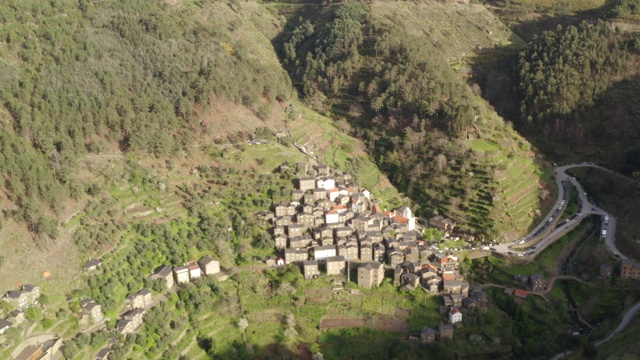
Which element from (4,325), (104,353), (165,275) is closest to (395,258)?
(165,275)

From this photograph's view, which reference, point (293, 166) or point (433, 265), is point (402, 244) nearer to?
point (433, 265)

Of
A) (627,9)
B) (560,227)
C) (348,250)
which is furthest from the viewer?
(627,9)

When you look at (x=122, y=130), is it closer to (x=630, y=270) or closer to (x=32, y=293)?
(x=32, y=293)

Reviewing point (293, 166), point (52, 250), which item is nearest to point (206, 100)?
point (293, 166)

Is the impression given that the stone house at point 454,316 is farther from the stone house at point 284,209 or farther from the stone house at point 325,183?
the stone house at point 325,183

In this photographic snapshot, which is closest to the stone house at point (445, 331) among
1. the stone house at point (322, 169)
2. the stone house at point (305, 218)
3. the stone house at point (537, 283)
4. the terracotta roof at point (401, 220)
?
the stone house at point (537, 283)

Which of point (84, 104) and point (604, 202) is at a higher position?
point (84, 104)
